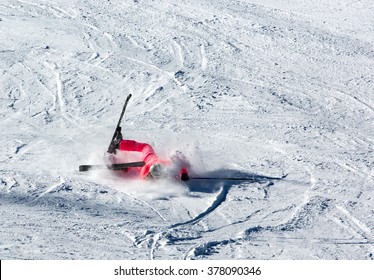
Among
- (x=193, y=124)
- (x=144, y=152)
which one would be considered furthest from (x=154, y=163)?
(x=193, y=124)

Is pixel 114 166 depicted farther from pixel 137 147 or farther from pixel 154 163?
pixel 154 163

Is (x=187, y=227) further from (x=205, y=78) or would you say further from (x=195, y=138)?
(x=205, y=78)

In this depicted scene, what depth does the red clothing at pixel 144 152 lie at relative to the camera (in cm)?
933

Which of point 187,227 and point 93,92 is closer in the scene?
point 187,227

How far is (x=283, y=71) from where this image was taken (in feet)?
43.1

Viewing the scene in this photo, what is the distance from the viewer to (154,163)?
9.23 m

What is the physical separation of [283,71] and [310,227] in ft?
16.7

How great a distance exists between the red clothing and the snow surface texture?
0.75 ft

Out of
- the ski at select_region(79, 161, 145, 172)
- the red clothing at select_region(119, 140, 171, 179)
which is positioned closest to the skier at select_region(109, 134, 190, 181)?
the red clothing at select_region(119, 140, 171, 179)

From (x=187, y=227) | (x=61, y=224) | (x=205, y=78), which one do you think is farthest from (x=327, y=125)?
(x=61, y=224)

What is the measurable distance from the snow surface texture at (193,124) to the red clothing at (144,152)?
0.23m

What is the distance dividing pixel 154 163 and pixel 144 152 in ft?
1.27

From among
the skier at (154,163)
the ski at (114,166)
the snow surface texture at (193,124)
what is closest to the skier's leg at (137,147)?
the skier at (154,163)

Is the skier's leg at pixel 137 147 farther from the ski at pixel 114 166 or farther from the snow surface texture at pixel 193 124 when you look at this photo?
the snow surface texture at pixel 193 124
